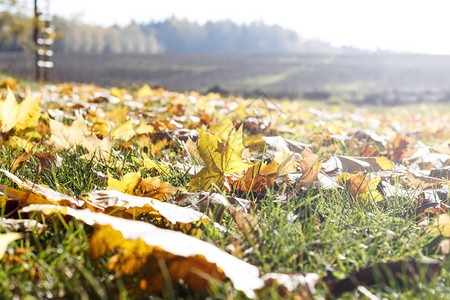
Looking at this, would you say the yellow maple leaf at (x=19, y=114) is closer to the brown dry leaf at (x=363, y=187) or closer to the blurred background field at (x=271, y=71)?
the brown dry leaf at (x=363, y=187)

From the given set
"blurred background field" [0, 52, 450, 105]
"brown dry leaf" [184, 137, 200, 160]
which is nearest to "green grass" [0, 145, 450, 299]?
"brown dry leaf" [184, 137, 200, 160]

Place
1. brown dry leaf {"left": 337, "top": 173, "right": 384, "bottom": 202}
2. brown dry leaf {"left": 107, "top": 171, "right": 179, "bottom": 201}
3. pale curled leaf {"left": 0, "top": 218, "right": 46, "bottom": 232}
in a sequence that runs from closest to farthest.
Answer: pale curled leaf {"left": 0, "top": 218, "right": 46, "bottom": 232} → brown dry leaf {"left": 107, "top": 171, "right": 179, "bottom": 201} → brown dry leaf {"left": 337, "top": 173, "right": 384, "bottom": 202}

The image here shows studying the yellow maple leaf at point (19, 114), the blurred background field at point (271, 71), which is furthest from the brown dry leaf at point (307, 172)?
the blurred background field at point (271, 71)

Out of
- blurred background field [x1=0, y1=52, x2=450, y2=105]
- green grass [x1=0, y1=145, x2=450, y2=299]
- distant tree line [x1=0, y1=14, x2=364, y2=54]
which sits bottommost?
blurred background field [x1=0, y1=52, x2=450, y2=105]

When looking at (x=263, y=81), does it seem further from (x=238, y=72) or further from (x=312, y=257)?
(x=312, y=257)

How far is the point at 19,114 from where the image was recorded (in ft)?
5.44

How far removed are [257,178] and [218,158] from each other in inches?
7.9

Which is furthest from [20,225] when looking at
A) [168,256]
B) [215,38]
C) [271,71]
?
[215,38]

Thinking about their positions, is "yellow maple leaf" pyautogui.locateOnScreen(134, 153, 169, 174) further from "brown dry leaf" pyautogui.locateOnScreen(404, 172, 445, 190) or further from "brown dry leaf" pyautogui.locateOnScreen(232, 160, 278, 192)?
"brown dry leaf" pyautogui.locateOnScreen(404, 172, 445, 190)

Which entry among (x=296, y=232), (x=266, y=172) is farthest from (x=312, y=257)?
(x=266, y=172)

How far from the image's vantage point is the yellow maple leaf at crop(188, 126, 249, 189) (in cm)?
116

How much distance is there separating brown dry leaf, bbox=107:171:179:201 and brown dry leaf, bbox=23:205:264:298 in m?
0.32

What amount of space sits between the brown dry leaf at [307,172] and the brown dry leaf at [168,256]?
0.60m

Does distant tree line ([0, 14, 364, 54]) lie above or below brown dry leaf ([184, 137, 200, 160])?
above
